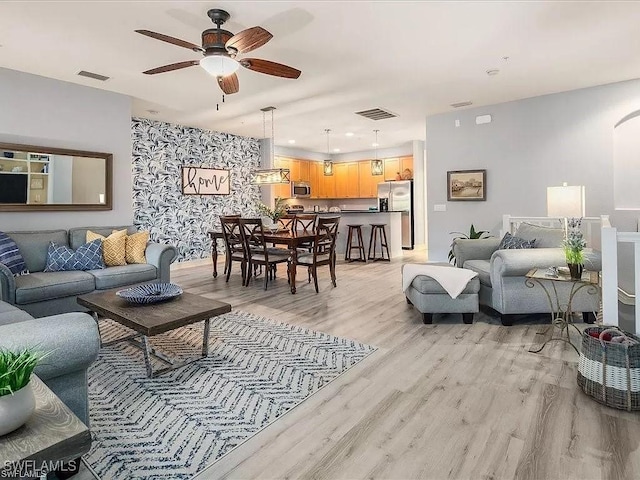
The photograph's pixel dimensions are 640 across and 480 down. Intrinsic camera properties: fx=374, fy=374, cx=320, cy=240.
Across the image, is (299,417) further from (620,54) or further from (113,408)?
(620,54)

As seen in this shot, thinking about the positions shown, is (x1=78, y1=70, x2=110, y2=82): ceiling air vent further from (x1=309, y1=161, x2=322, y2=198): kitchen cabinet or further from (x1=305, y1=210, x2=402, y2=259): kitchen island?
(x1=309, y1=161, x2=322, y2=198): kitchen cabinet

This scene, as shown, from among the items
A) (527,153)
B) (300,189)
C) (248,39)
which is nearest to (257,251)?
(248,39)

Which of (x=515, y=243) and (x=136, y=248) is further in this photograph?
(x=136, y=248)

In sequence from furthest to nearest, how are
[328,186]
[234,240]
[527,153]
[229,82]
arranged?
1. [328,186]
2. [527,153]
3. [234,240]
4. [229,82]

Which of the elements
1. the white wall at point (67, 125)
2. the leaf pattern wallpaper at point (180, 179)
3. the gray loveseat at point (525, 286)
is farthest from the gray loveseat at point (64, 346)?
the leaf pattern wallpaper at point (180, 179)

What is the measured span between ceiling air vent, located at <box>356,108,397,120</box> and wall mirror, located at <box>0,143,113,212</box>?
13.0ft

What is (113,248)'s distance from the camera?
4.26m

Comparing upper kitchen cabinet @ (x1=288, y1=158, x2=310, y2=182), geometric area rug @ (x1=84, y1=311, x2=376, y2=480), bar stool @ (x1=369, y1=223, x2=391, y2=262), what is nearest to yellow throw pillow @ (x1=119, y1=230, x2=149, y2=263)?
geometric area rug @ (x1=84, y1=311, x2=376, y2=480)

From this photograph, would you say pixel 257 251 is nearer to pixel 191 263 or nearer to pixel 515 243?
pixel 191 263

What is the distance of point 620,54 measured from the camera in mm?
4051

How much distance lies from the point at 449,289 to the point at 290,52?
2838mm

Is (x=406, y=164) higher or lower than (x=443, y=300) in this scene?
higher

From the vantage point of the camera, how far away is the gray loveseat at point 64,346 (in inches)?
58.4

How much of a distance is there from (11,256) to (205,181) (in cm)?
401
